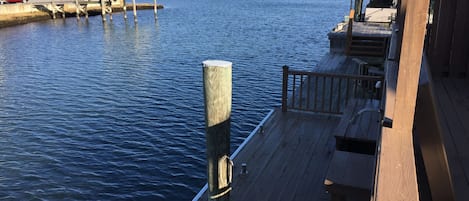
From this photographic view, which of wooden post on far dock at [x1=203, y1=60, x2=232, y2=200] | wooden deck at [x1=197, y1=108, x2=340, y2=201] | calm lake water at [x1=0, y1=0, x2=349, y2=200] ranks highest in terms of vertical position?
wooden post on far dock at [x1=203, y1=60, x2=232, y2=200]

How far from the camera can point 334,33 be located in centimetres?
2053

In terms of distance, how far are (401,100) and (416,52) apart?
293 millimetres

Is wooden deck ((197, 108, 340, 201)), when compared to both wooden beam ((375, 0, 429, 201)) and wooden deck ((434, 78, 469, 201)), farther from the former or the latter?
wooden beam ((375, 0, 429, 201))

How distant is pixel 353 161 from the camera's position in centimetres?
481

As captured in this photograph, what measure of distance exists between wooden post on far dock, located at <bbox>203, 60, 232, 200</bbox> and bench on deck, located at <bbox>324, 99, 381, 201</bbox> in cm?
113

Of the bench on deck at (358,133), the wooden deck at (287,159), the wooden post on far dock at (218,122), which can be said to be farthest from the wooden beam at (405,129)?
the wooden deck at (287,159)

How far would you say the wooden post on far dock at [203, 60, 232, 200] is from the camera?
13.5 feet

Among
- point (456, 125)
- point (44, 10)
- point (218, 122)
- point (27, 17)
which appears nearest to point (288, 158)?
point (218, 122)

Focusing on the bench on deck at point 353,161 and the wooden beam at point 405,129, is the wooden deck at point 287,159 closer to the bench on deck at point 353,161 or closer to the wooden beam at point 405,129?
the bench on deck at point 353,161

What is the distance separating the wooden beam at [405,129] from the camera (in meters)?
1.80

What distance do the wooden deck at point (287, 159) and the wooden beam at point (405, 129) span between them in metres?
3.79

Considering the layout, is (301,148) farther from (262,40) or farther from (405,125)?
(262,40)

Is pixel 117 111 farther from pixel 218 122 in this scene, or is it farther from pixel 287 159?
pixel 218 122

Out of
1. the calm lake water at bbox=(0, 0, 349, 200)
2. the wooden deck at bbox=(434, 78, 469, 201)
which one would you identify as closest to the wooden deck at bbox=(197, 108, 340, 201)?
the wooden deck at bbox=(434, 78, 469, 201)
